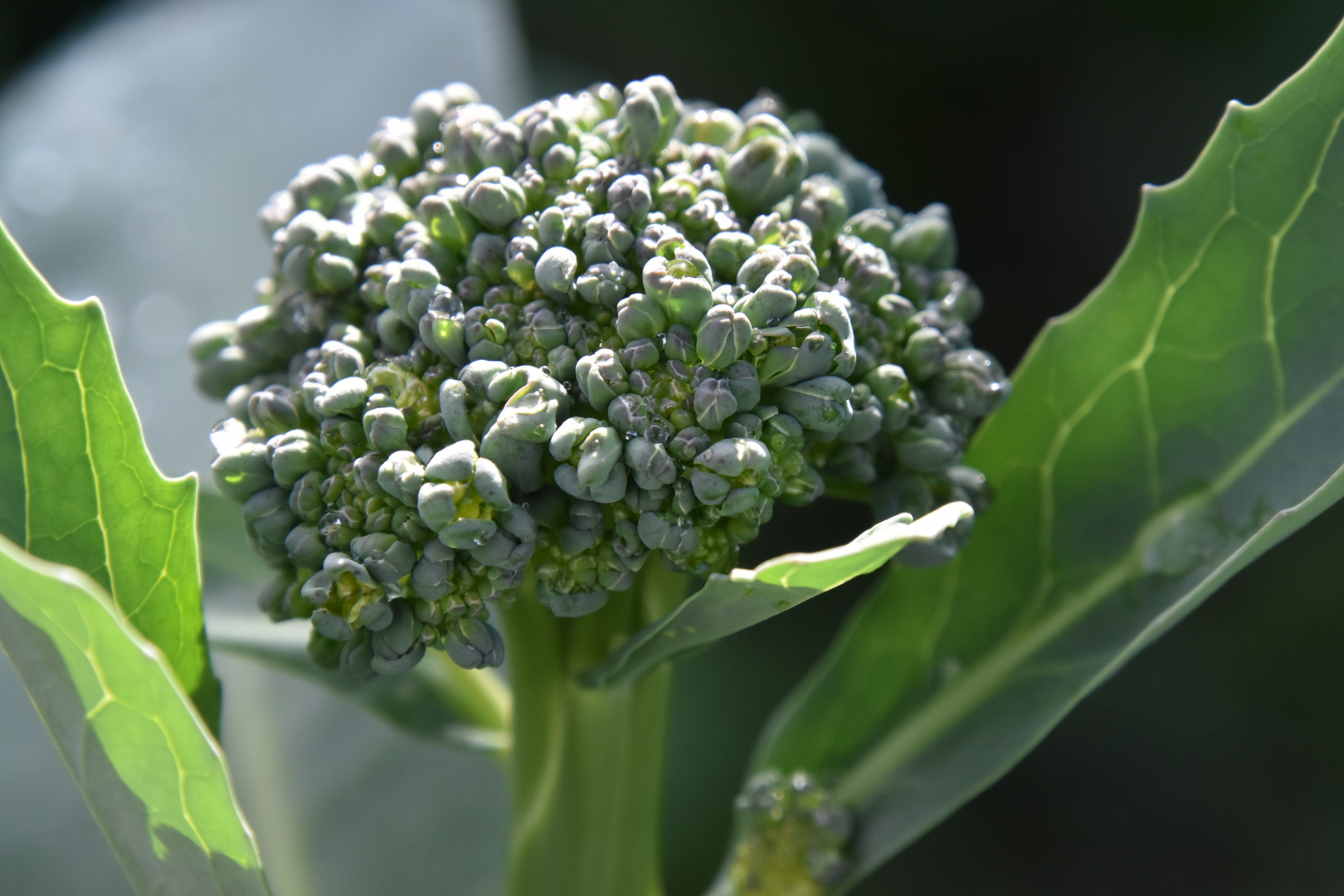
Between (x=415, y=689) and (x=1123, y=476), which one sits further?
(x=415, y=689)

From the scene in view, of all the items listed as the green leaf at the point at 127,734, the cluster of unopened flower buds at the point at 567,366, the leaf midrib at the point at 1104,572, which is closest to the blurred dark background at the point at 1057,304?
the leaf midrib at the point at 1104,572

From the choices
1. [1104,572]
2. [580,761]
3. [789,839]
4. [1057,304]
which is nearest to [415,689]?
[580,761]

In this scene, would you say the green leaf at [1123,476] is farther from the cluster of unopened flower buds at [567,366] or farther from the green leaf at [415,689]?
the green leaf at [415,689]

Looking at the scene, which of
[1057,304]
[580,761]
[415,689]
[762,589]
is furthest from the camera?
[1057,304]

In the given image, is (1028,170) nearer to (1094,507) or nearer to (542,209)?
(1094,507)

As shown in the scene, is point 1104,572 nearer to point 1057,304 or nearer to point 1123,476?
point 1123,476

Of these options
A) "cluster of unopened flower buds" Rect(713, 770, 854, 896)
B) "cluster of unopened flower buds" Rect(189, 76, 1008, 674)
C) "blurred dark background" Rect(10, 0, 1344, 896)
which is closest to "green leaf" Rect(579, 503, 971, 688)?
"cluster of unopened flower buds" Rect(189, 76, 1008, 674)
